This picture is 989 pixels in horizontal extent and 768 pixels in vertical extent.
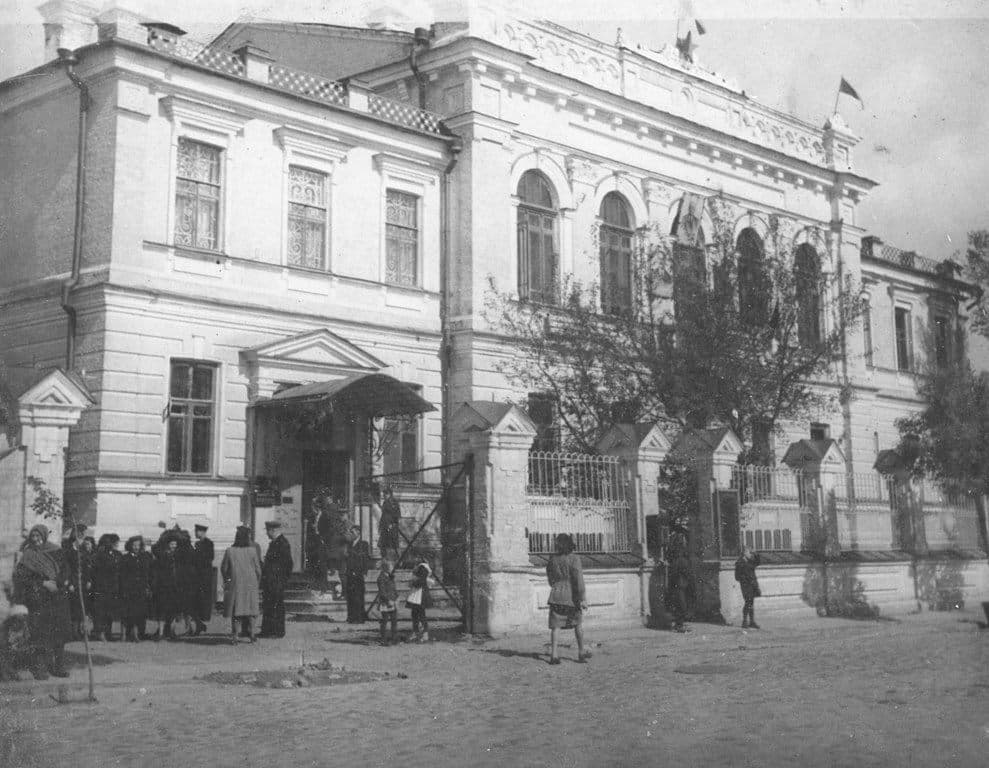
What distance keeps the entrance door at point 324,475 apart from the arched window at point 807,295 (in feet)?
29.1

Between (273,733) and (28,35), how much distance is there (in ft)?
46.5

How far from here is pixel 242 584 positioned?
14836mm

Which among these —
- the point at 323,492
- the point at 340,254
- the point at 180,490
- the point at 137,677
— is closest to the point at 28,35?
the point at 340,254

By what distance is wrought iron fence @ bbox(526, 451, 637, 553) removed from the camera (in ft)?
54.7

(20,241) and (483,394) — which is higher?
(20,241)

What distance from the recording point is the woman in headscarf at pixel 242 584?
48.6 ft

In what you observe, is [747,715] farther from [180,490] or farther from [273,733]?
[180,490]

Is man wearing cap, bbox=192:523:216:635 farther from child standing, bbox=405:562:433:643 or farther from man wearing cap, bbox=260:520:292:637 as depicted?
child standing, bbox=405:562:433:643

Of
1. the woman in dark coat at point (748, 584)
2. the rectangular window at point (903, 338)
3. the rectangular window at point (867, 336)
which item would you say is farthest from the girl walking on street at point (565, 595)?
the rectangular window at point (903, 338)

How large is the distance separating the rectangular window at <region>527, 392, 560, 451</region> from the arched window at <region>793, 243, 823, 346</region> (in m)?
5.04

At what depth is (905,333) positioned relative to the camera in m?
36.8

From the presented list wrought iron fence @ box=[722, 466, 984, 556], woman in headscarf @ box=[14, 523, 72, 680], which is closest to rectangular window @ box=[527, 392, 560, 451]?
wrought iron fence @ box=[722, 466, 984, 556]

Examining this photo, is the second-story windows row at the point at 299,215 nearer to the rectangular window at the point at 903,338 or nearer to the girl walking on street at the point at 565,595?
the girl walking on street at the point at 565,595

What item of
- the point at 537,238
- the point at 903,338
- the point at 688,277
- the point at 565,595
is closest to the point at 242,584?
the point at 565,595
